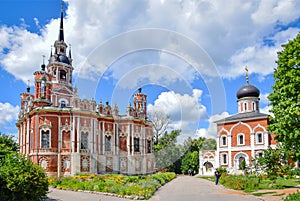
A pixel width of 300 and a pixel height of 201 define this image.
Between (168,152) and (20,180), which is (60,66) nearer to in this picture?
(168,152)

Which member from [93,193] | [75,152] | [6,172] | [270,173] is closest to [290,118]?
[270,173]

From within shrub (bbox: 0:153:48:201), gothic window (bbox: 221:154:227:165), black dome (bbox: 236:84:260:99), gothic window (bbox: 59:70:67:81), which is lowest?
gothic window (bbox: 221:154:227:165)

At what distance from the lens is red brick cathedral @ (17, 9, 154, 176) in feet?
106

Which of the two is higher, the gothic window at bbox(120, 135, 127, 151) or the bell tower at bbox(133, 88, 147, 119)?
the bell tower at bbox(133, 88, 147, 119)

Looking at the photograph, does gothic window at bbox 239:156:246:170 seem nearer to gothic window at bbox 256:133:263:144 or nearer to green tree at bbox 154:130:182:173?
gothic window at bbox 256:133:263:144

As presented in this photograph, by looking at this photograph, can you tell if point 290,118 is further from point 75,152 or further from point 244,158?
point 244,158

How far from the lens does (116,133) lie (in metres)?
38.7

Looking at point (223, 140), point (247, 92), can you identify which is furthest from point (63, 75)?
point (247, 92)

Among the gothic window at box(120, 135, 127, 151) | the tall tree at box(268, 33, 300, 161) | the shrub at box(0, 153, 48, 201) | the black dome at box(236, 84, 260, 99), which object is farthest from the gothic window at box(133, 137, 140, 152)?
the shrub at box(0, 153, 48, 201)

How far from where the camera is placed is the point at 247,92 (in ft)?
153

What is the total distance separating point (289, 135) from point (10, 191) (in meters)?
14.1

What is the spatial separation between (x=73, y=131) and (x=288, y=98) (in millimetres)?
22815

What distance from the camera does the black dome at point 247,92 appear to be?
46.6 meters

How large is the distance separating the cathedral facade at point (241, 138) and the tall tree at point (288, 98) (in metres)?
24.2
